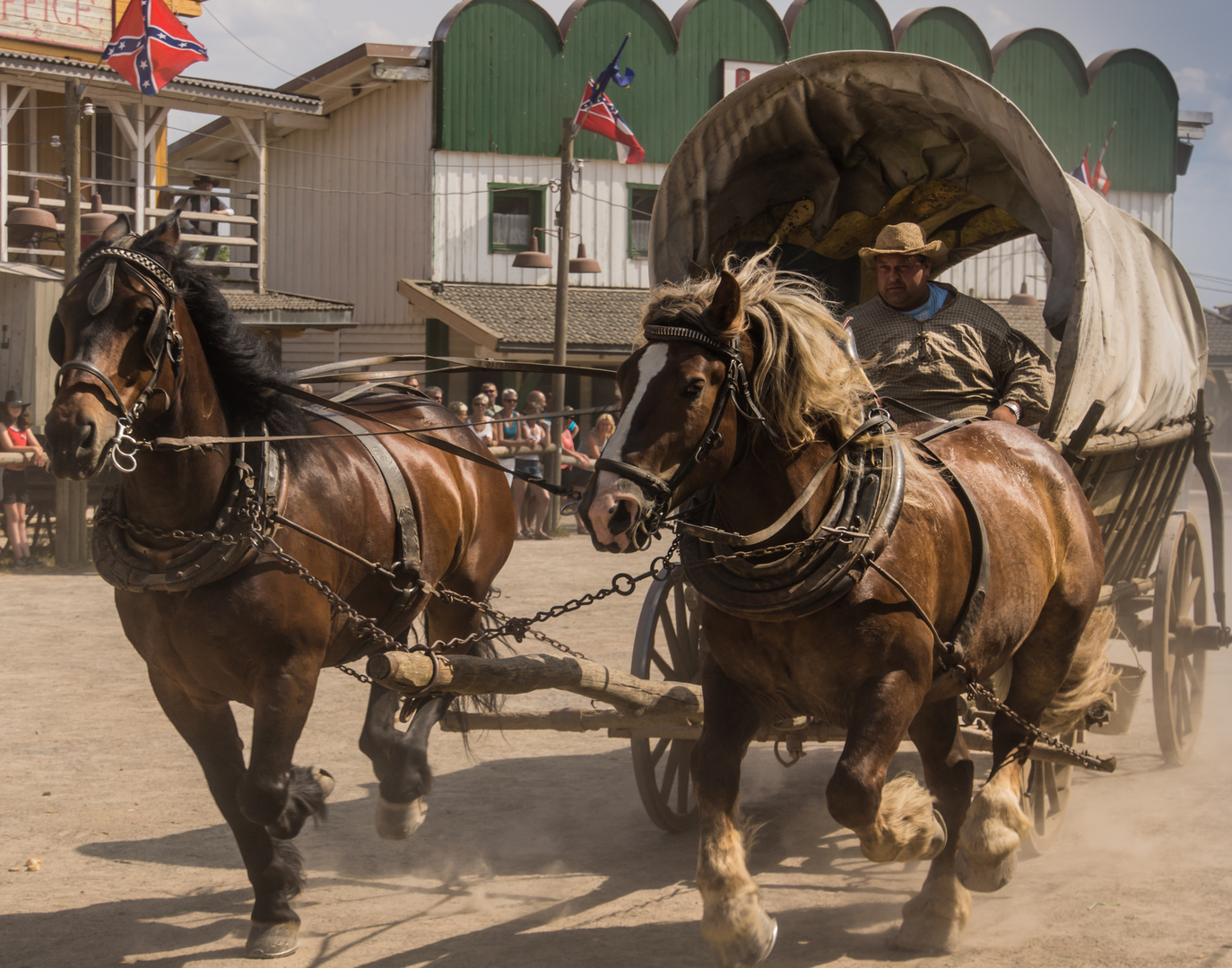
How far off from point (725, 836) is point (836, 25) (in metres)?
21.9

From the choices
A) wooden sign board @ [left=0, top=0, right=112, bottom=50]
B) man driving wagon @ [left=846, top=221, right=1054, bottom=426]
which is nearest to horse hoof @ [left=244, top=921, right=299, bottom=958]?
man driving wagon @ [left=846, top=221, right=1054, bottom=426]

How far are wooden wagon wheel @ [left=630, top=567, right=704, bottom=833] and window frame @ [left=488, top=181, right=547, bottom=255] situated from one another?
1607cm

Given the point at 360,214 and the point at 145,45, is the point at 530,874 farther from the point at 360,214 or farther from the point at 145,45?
the point at 360,214

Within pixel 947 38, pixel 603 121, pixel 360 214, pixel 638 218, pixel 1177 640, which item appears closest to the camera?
→ pixel 1177 640

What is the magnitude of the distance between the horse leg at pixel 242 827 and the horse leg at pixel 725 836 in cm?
140

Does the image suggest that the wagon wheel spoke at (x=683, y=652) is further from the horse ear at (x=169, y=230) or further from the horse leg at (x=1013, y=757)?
the horse ear at (x=169, y=230)

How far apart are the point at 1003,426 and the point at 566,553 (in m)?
9.65

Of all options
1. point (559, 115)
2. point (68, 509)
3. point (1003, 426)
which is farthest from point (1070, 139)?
point (1003, 426)

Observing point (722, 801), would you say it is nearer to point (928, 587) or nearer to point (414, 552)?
point (928, 587)

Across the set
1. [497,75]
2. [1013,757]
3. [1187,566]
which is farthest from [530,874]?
[497,75]

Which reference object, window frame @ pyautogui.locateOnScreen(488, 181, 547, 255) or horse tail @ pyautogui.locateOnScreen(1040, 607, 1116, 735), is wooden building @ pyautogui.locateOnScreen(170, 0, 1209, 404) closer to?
window frame @ pyautogui.locateOnScreen(488, 181, 547, 255)

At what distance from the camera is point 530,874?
456cm

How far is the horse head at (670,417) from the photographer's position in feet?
9.08

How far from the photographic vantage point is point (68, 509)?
11.4 m
